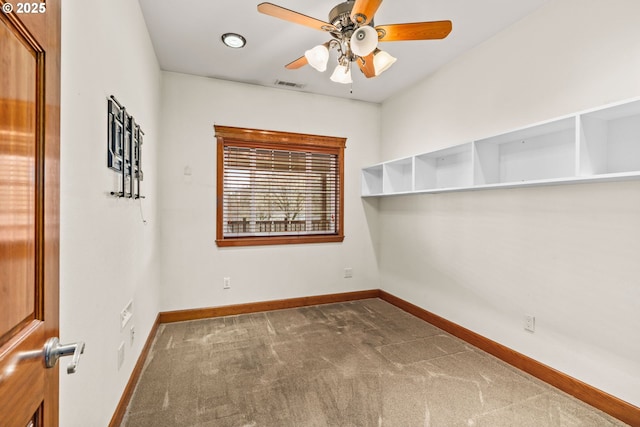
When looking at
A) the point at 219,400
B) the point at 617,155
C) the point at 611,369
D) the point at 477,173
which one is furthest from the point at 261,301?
the point at 617,155

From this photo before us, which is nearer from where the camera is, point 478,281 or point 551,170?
point 551,170

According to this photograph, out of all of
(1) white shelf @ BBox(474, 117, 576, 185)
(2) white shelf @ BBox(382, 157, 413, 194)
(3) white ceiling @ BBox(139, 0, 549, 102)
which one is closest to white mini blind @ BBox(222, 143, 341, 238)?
(2) white shelf @ BBox(382, 157, 413, 194)

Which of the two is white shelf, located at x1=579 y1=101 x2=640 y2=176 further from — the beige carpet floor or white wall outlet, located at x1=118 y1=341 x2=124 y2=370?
white wall outlet, located at x1=118 y1=341 x2=124 y2=370

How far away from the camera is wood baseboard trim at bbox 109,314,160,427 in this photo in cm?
178

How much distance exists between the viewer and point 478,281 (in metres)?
2.84

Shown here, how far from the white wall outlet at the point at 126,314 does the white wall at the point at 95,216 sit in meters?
0.05

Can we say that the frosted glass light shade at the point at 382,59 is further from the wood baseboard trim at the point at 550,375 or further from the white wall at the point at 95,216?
the wood baseboard trim at the point at 550,375

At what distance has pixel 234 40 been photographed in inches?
108

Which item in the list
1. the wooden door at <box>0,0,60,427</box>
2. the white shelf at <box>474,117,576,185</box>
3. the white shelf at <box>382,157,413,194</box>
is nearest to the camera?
the wooden door at <box>0,0,60,427</box>

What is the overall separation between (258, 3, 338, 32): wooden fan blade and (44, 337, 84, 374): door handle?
178 cm

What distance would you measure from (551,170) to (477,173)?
1.65ft

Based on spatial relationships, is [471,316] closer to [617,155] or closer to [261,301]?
[617,155]

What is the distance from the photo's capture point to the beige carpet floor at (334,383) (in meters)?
1.88

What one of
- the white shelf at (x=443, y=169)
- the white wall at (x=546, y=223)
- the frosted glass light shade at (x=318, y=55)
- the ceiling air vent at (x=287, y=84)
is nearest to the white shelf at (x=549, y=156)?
the white shelf at (x=443, y=169)
